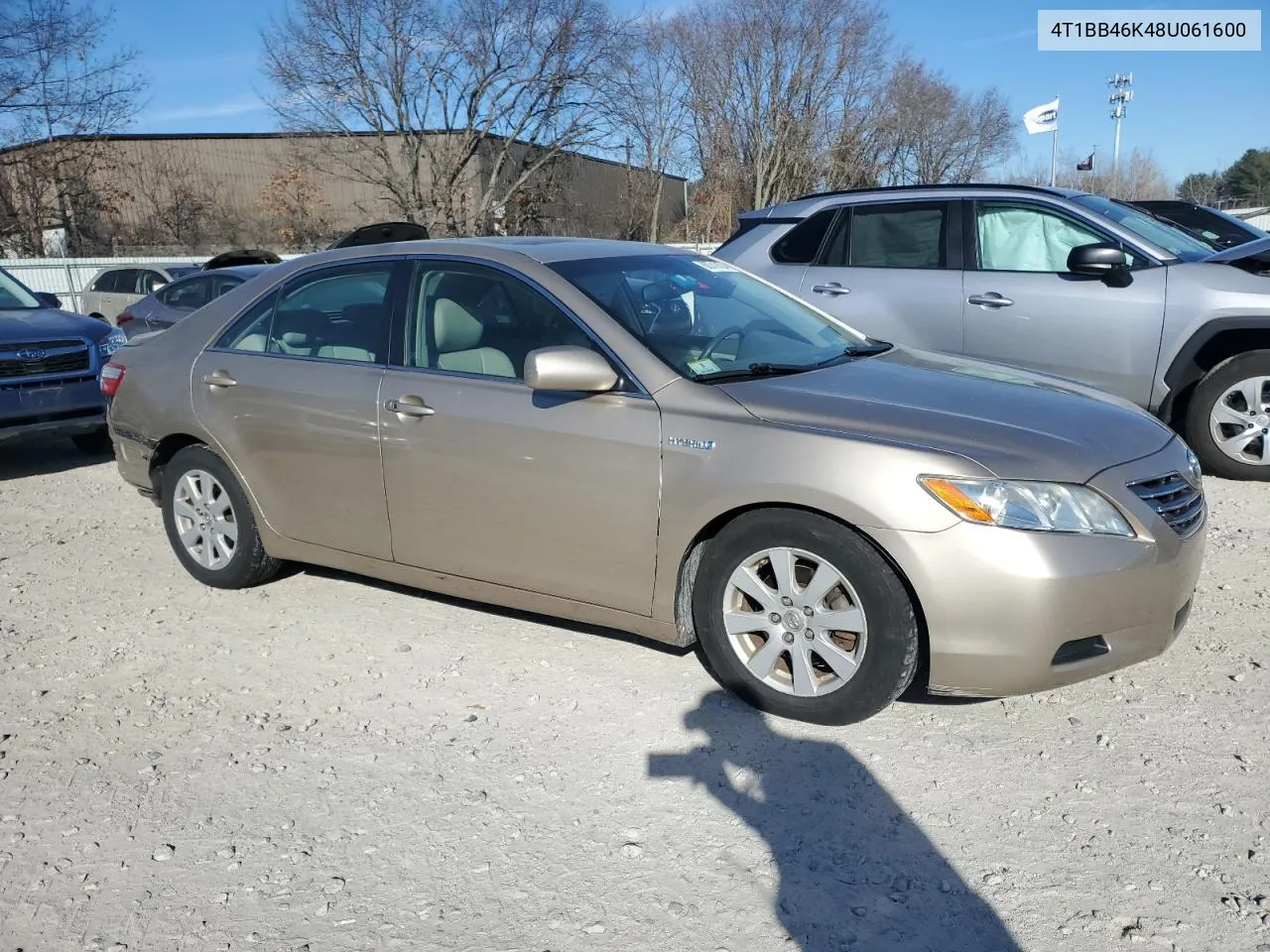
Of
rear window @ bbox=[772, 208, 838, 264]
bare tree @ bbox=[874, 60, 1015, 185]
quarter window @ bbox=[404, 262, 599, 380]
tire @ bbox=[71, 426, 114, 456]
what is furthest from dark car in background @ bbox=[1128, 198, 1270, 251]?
bare tree @ bbox=[874, 60, 1015, 185]

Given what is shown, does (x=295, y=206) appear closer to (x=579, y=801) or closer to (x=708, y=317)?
(x=708, y=317)

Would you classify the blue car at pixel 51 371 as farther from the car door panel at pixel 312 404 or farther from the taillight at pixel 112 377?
the car door panel at pixel 312 404

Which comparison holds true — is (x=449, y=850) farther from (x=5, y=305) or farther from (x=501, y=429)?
(x=5, y=305)

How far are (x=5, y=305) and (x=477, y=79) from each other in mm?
26343

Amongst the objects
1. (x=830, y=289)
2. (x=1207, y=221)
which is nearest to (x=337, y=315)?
(x=830, y=289)

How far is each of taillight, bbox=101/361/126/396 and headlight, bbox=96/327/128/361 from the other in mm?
3100

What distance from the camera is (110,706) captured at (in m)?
3.84

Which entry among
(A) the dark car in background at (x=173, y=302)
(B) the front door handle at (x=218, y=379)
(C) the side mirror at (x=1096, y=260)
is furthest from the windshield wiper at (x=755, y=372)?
(A) the dark car in background at (x=173, y=302)

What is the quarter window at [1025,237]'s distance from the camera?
263 inches

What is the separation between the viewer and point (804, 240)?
300 inches

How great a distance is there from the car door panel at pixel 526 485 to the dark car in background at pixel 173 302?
9.26 meters

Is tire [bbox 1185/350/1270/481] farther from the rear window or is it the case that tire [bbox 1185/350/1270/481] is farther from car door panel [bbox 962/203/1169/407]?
the rear window

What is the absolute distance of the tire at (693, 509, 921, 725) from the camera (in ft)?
10.5

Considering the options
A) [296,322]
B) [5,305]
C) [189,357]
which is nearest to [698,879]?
[296,322]
